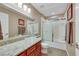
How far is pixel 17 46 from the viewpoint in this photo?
1.35m

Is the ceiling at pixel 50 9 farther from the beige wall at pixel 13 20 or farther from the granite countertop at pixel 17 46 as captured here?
the granite countertop at pixel 17 46

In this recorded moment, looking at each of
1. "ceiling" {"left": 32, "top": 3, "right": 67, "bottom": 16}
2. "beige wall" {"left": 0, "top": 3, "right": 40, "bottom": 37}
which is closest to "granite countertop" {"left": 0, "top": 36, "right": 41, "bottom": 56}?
"beige wall" {"left": 0, "top": 3, "right": 40, "bottom": 37}

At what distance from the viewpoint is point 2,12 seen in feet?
4.26

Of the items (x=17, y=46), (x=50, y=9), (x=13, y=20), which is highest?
(x=50, y=9)

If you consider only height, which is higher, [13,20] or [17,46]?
[13,20]

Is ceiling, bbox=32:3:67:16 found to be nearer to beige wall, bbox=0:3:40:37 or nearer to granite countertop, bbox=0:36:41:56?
beige wall, bbox=0:3:40:37

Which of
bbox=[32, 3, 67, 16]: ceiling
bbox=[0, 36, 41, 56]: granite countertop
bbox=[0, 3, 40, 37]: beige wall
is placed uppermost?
bbox=[32, 3, 67, 16]: ceiling

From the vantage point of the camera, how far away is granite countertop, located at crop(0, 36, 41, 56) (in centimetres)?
114

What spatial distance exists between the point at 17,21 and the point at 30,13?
10.2 inches

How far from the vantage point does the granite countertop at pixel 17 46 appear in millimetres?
1139

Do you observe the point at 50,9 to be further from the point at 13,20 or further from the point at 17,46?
the point at 17,46

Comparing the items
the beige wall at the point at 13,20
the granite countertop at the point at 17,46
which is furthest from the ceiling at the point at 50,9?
the granite countertop at the point at 17,46

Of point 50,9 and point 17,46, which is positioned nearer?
point 17,46

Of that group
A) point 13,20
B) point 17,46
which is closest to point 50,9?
point 13,20
